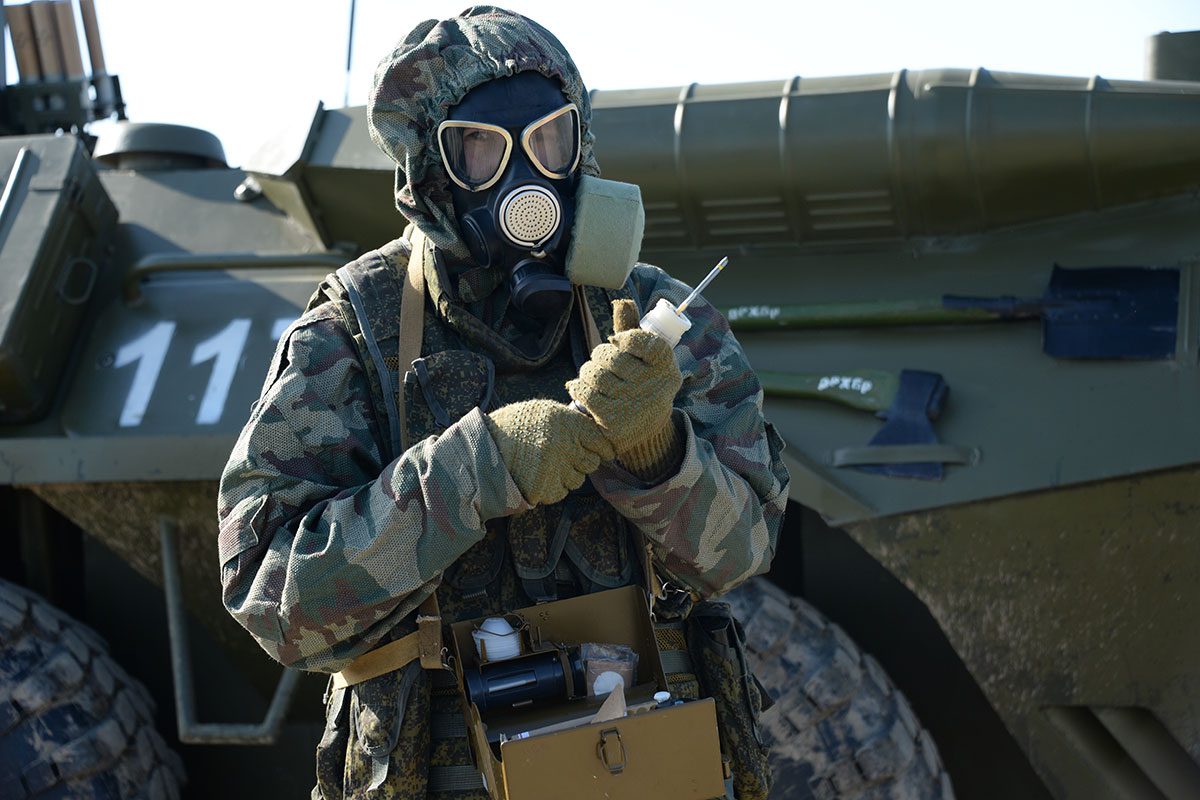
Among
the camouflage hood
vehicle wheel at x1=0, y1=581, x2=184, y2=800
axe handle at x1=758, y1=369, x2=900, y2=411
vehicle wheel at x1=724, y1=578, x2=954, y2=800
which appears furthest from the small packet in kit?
vehicle wheel at x1=0, y1=581, x2=184, y2=800

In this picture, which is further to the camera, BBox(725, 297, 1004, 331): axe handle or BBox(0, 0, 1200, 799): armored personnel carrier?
BBox(725, 297, 1004, 331): axe handle

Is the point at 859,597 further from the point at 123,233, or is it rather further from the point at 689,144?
the point at 123,233

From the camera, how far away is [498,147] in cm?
233

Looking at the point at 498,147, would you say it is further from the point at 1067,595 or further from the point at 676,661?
the point at 1067,595

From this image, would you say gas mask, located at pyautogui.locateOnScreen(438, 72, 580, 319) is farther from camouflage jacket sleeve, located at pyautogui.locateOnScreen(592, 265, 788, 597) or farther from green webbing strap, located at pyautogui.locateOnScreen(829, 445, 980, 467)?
green webbing strap, located at pyautogui.locateOnScreen(829, 445, 980, 467)

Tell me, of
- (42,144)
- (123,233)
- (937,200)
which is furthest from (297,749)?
(937,200)

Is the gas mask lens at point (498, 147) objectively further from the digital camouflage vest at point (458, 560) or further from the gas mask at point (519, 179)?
the digital camouflage vest at point (458, 560)

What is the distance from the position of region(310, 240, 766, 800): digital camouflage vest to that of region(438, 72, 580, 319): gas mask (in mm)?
108

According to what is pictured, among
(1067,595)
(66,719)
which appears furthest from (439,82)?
(66,719)

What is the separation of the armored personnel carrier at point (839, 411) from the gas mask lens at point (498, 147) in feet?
6.63

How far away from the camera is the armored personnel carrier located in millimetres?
4074

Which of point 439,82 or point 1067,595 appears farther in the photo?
point 1067,595

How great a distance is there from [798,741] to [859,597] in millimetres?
664

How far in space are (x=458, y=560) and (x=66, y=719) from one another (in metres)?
2.55
